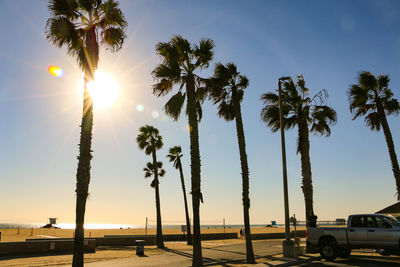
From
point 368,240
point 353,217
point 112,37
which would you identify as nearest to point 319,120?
point 353,217

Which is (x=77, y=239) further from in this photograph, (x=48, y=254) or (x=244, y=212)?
(x=48, y=254)

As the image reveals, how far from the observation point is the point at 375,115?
23.2m

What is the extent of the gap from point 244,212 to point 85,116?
9.26 m

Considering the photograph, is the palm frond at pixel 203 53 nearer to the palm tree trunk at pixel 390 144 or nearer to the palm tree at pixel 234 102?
the palm tree at pixel 234 102

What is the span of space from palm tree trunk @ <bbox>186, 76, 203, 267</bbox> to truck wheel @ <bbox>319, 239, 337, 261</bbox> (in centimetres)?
659

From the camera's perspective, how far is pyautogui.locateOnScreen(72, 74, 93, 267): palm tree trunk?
10.3 meters

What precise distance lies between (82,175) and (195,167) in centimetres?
497

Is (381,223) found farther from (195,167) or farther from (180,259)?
(180,259)

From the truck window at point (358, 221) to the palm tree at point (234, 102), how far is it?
495 cm

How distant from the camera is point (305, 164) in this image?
769 inches

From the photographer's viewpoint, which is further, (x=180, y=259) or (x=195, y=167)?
(x=180, y=259)

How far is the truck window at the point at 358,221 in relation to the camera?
14.8 metres

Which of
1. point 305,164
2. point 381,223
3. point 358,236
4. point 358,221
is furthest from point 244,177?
point 381,223

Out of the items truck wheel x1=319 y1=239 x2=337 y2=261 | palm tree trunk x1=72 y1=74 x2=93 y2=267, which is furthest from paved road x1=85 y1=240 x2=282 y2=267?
palm tree trunk x1=72 y1=74 x2=93 y2=267
